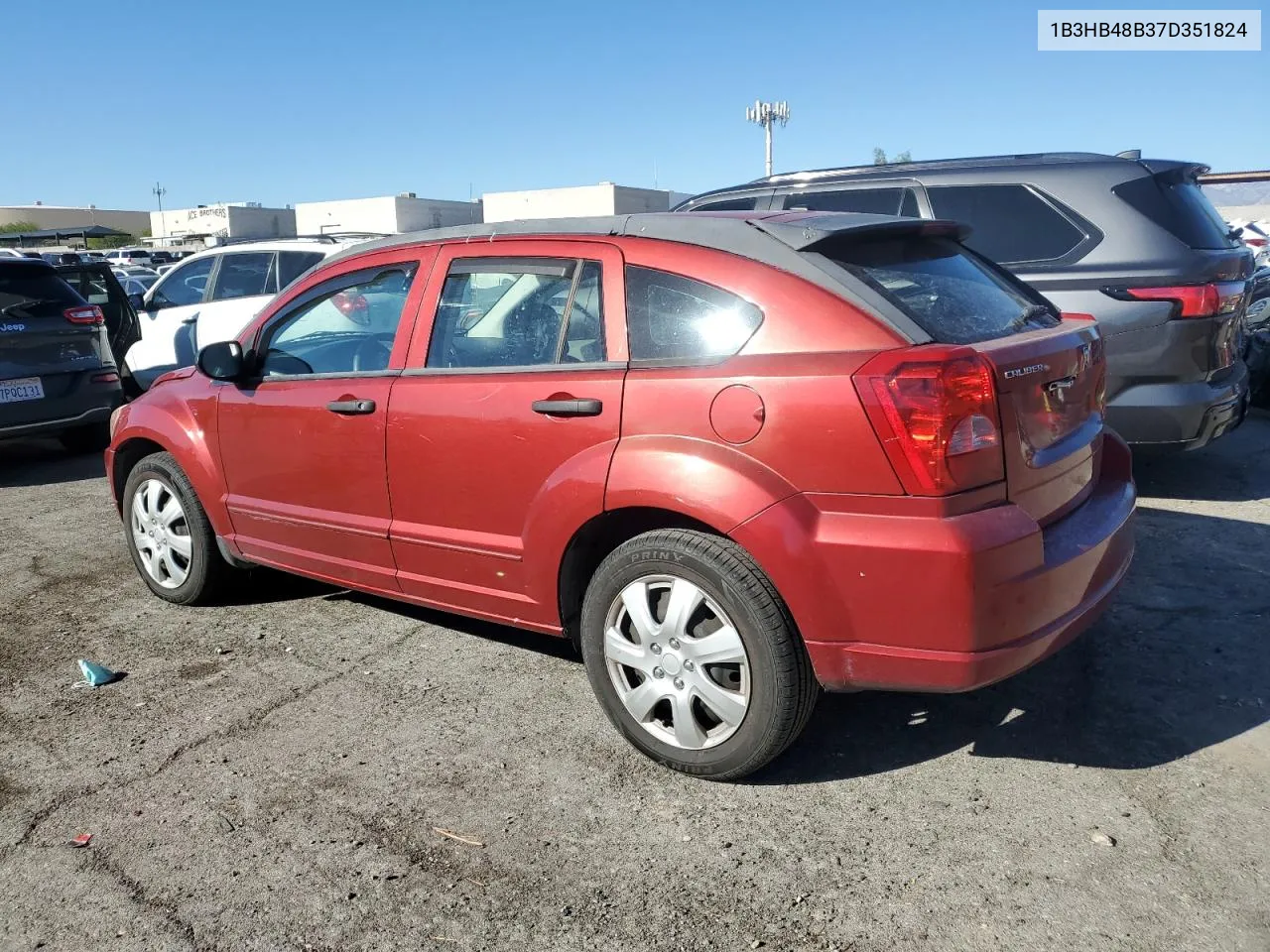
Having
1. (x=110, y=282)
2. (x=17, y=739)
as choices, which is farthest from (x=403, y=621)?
(x=110, y=282)

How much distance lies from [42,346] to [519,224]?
586cm

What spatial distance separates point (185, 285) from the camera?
10242 millimetres

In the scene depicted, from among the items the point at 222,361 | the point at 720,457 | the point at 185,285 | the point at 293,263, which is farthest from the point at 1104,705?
the point at 185,285

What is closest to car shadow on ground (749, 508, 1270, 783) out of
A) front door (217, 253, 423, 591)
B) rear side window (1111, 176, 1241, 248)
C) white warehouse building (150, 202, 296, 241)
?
front door (217, 253, 423, 591)

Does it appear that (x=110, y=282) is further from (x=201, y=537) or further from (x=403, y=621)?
(x=403, y=621)

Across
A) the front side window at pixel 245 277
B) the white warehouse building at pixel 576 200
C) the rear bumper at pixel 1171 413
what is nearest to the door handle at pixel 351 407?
the rear bumper at pixel 1171 413

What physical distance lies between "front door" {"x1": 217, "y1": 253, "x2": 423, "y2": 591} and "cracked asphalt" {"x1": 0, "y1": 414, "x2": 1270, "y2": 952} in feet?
1.49

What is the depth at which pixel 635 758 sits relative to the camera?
3.34 metres

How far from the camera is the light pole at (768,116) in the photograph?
195 feet

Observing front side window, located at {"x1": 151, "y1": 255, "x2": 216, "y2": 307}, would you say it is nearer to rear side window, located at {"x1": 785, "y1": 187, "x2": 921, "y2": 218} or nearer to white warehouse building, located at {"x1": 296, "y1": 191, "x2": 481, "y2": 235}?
rear side window, located at {"x1": 785, "y1": 187, "x2": 921, "y2": 218}

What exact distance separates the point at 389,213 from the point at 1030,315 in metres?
55.5

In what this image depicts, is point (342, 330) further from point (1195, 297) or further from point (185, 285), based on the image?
point (185, 285)

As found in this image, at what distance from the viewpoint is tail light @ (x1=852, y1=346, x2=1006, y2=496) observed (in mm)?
2684

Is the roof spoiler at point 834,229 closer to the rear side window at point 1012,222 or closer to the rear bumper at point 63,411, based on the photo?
the rear side window at point 1012,222
